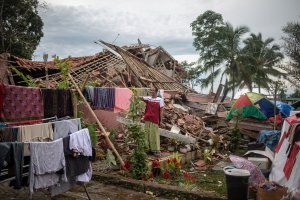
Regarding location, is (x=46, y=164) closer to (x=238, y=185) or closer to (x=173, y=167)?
(x=238, y=185)

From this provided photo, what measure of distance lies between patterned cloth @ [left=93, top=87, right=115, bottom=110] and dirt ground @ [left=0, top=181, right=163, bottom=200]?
104 inches

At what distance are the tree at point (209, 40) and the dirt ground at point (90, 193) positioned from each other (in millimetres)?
29396

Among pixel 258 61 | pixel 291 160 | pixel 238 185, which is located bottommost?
pixel 238 185

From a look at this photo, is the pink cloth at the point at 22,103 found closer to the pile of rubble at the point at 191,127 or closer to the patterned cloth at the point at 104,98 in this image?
the patterned cloth at the point at 104,98

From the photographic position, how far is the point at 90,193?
24.1 feet

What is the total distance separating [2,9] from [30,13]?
6.44 ft

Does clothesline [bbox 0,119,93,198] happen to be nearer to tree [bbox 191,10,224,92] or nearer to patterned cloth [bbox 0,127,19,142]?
patterned cloth [bbox 0,127,19,142]

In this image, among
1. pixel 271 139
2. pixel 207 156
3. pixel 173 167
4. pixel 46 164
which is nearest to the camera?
pixel 46 164

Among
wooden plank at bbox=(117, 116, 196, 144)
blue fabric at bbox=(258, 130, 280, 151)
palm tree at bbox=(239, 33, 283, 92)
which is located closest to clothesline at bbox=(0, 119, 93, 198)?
wooden plank at bbox=(117, 116, 196, 144)

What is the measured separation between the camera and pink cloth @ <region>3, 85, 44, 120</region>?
5.72 meters

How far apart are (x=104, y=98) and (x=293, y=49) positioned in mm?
22218

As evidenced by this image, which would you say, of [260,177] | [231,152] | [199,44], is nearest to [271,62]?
[199,44]

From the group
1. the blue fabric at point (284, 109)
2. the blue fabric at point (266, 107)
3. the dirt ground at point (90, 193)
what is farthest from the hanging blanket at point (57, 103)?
the blue fabric at point (284, 109)

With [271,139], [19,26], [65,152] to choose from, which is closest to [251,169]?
[271,139]
